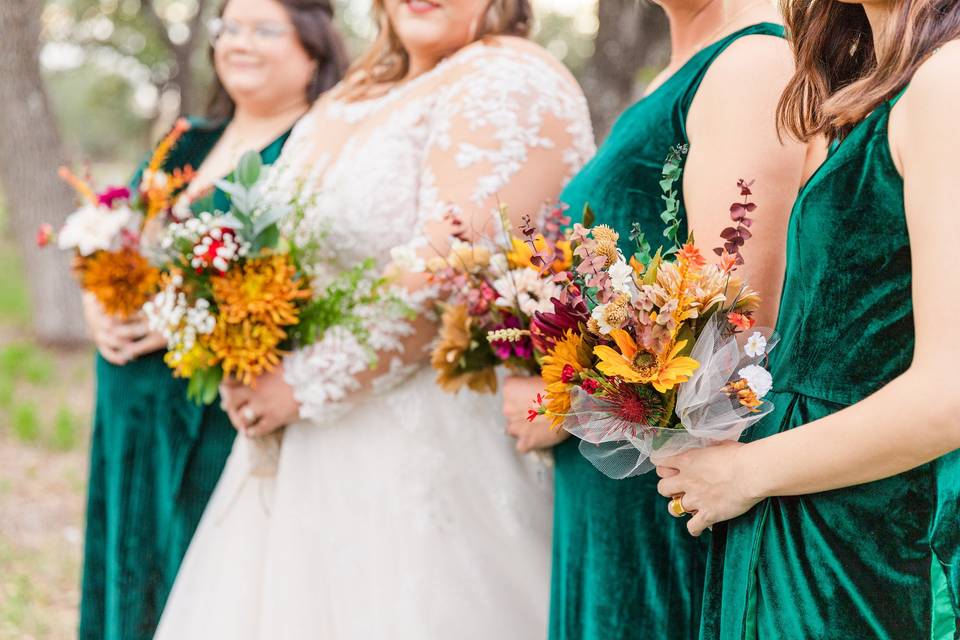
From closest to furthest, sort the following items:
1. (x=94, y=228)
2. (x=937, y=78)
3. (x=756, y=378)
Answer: (x=937, y=78)
(x=756, y=378)
(x=94, y=228)

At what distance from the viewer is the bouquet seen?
1407 millimetres

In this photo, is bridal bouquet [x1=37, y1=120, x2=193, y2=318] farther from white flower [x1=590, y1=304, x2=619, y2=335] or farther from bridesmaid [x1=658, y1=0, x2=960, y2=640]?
bridesmaid [x1=658, y1=0, x2=960, y2=640]

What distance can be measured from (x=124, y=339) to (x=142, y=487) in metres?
0.48

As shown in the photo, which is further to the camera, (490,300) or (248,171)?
(248,171)

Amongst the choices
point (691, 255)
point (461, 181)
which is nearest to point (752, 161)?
point (691, 255)

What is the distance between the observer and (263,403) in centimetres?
250

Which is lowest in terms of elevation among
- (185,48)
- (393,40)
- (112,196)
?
(112,196)

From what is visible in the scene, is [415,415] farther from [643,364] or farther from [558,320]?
[643,364]

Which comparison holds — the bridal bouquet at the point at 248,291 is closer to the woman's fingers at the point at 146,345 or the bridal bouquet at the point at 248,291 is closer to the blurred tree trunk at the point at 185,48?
the woman's fingers at the point at 146,345

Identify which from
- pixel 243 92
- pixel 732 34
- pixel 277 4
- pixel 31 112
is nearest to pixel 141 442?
pixel 243 92

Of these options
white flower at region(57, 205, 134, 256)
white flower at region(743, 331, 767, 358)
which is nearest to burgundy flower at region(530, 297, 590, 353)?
white flower at region(743, 331, 767, 358)

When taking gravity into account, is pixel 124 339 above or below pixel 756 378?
above

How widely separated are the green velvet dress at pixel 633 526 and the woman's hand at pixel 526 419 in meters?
0.09

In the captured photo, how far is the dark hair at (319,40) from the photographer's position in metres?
3.48
